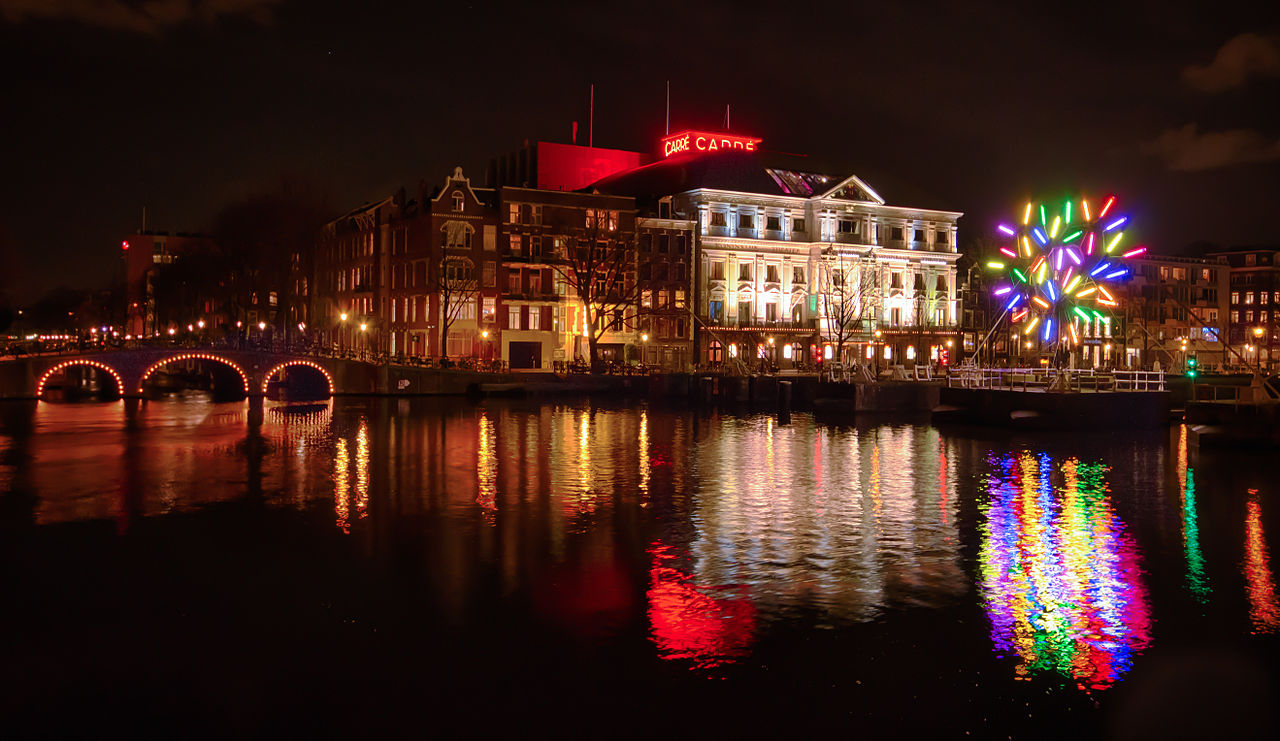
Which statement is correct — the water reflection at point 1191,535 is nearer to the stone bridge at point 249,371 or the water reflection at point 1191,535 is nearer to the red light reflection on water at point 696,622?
the red light reflection on water at point 696,622

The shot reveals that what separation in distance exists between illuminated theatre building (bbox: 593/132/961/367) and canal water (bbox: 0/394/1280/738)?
62.4 meters

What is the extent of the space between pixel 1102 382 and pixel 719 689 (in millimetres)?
52478

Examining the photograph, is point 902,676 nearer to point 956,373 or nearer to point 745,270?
point 956,373

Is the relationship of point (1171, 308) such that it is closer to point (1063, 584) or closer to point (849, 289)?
point (849, 289)

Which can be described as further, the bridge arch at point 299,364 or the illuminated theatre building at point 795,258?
the illuminated theatre building at point 795,258

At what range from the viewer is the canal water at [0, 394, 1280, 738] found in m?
13.4

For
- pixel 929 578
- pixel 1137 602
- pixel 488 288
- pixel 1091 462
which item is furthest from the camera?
pixel 488 288

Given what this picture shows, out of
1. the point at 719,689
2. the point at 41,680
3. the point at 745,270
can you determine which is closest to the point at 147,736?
the point at 41,680

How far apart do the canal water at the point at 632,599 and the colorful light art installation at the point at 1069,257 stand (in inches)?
934

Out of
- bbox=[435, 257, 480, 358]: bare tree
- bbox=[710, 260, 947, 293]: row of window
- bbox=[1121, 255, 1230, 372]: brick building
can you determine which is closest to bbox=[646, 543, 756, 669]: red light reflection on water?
bbox=[435, 257, 480, 358]: bare tree

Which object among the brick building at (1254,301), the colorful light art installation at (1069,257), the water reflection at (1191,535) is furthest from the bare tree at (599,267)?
the brick building at (1254,301)

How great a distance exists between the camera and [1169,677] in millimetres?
14594

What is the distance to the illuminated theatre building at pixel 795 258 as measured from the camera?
9744cm

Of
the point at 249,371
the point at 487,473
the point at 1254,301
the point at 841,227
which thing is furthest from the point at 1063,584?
the point at 1254,301
